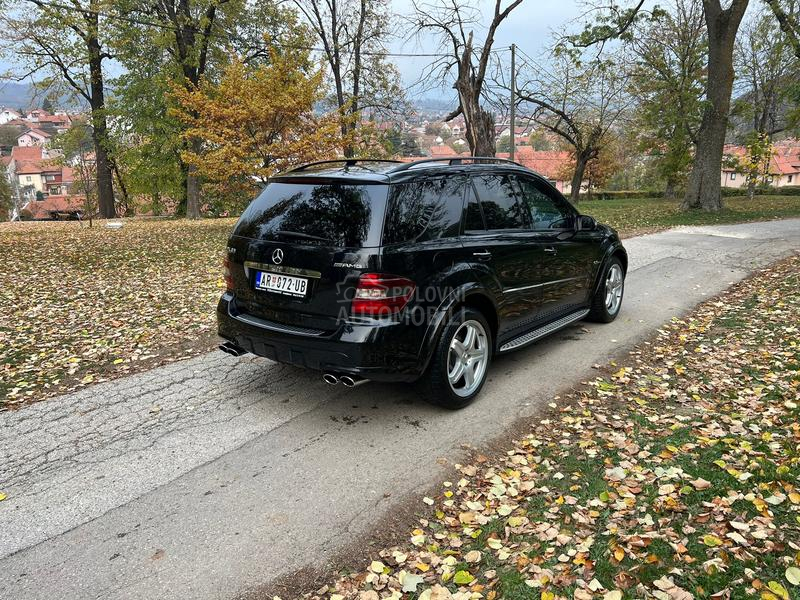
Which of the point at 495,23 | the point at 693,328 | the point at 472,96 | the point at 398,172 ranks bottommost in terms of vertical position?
the point at 693,328

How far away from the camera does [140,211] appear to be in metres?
39.0

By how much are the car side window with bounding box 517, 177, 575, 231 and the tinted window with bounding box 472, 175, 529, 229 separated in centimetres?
17

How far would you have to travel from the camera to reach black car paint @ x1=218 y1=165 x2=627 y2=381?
3562mm

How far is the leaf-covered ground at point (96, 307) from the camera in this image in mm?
5238

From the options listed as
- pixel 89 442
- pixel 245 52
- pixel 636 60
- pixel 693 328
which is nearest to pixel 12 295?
pixel 89 442

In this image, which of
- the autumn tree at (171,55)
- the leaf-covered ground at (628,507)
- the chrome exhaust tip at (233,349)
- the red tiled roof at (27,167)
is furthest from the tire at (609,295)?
the red tiled roof at (27,167)

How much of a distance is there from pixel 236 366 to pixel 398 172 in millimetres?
2546

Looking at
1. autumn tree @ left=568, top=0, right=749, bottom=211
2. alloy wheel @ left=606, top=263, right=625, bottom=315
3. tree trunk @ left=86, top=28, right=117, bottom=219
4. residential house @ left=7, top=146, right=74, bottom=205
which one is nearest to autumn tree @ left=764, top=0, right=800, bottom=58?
autumn tree @ left=568, top=0, right=749, bottom=211

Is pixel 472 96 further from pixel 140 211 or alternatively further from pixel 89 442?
pixel 140 211

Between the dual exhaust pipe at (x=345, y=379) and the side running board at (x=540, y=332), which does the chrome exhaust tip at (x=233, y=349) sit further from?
the side running board at (x=540, y=332)

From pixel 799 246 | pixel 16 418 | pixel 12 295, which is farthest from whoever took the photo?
pixel 799 246

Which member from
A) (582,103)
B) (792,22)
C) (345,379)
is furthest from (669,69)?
(345,379)

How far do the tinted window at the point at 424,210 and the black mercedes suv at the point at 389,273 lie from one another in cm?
1

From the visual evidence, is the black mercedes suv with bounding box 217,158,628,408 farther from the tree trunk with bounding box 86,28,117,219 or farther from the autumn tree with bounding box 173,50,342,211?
the tree trunk with bounding box 86,28,117,219
